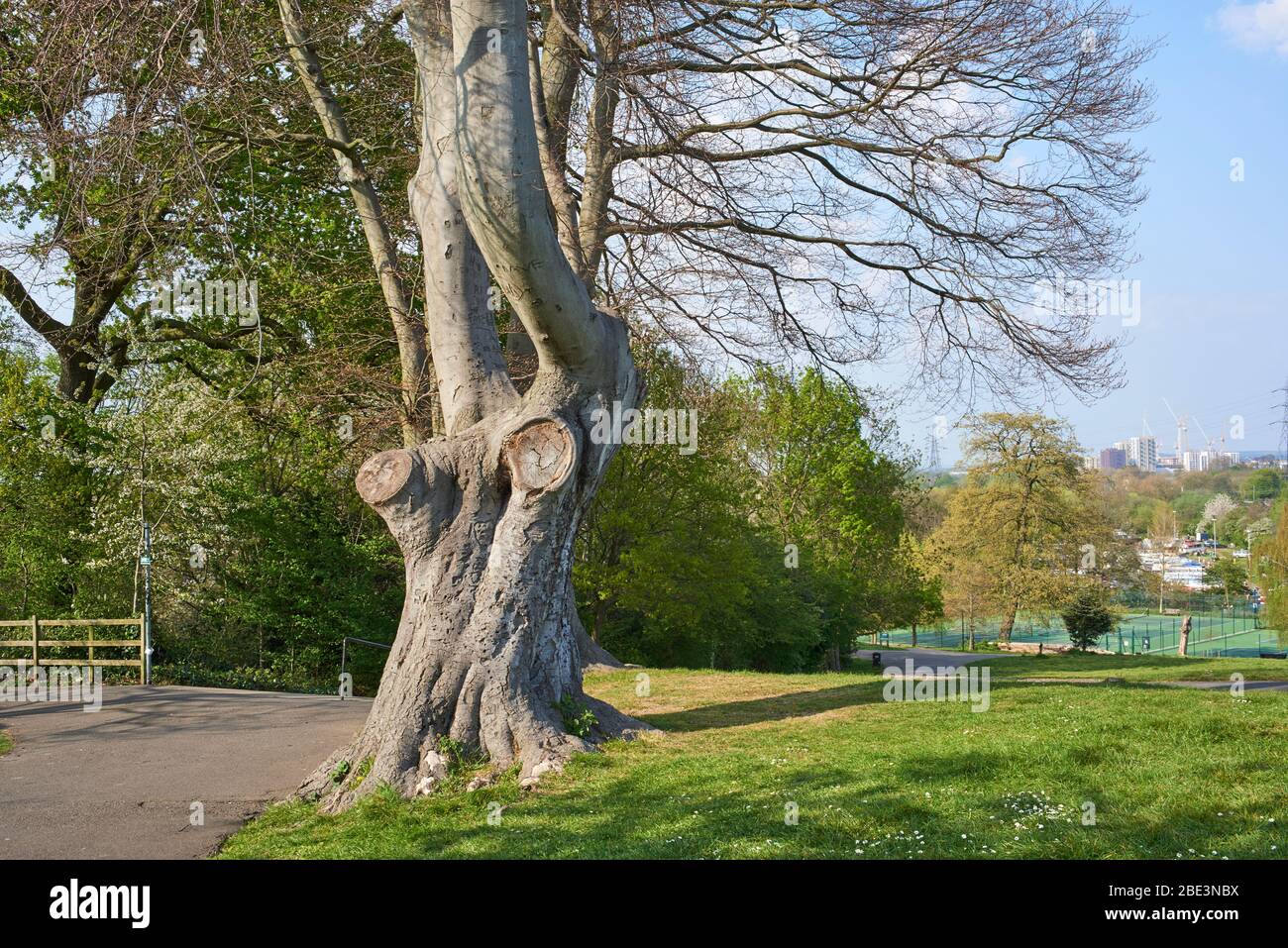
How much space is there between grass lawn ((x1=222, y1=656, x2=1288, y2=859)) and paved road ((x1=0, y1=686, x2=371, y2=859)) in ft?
2.57

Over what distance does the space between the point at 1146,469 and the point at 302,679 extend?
154295 mm

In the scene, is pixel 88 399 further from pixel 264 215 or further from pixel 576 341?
pixel 576 341

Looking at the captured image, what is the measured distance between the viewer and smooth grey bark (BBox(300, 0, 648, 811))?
8.64m

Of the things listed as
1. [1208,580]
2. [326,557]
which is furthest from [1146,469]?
[326,557]

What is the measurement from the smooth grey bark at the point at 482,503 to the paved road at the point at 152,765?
1.11 meters

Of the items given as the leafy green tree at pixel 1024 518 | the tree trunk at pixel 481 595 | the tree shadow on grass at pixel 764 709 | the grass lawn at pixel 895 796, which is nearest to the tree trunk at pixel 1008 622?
the leafy green tree at pixel 1024 518

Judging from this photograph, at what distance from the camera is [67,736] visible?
11492 mm

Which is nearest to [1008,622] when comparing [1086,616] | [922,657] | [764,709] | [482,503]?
[922,657]

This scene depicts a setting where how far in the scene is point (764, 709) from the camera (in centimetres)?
1188

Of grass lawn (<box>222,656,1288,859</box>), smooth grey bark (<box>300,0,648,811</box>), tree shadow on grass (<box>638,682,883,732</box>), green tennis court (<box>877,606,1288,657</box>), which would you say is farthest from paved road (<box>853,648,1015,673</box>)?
smooth grey bark (<box>300,0,648,811</box>)

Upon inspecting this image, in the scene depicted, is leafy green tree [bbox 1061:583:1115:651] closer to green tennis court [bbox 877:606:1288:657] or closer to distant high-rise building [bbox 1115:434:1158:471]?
green tennis court [bbox 877:606:1288:657]

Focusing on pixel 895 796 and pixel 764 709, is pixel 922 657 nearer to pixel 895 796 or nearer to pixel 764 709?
pixel 764 709

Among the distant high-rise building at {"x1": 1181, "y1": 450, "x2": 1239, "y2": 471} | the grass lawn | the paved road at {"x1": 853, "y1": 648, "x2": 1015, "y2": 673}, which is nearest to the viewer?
the grass lawn

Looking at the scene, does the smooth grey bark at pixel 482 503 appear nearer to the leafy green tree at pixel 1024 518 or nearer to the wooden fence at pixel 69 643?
the wooden fence at pixel 69 643
